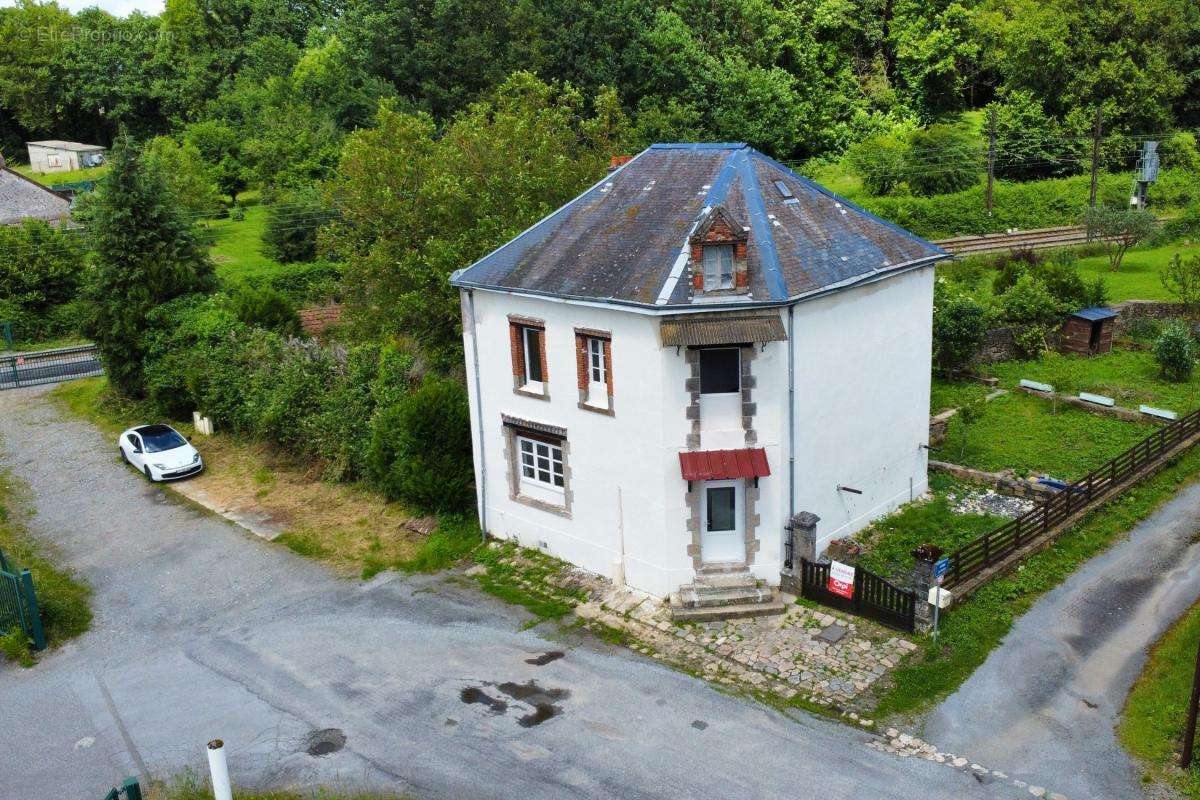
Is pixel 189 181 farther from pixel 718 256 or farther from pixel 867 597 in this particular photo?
pixel 867 597

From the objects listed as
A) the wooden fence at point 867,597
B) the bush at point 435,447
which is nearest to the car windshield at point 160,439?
the bush at point 435,447

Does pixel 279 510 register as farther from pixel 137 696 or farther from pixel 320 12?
pixel 320 12

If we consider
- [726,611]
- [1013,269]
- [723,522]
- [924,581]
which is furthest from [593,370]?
[1013,269]

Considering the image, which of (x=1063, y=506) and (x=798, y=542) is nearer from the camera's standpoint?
(x=798, y=542)

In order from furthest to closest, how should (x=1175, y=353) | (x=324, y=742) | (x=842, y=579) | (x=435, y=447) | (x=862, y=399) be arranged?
1. (x=1175, y=353)
2. (x=435, y=447)
3. (x=862, y=399)
4. (x=842, y=579)
5. (x=324, y=742)

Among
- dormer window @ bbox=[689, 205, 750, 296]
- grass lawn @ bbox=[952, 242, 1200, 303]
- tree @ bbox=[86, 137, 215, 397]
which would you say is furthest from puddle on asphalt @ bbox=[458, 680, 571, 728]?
grass lawn @ bbox=[952, 242, 1200, 303]

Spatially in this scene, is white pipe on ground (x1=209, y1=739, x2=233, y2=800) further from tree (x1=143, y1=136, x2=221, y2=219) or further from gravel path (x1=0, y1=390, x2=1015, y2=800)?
tree (x1=143, y1=136, x2=221, y2=219)
